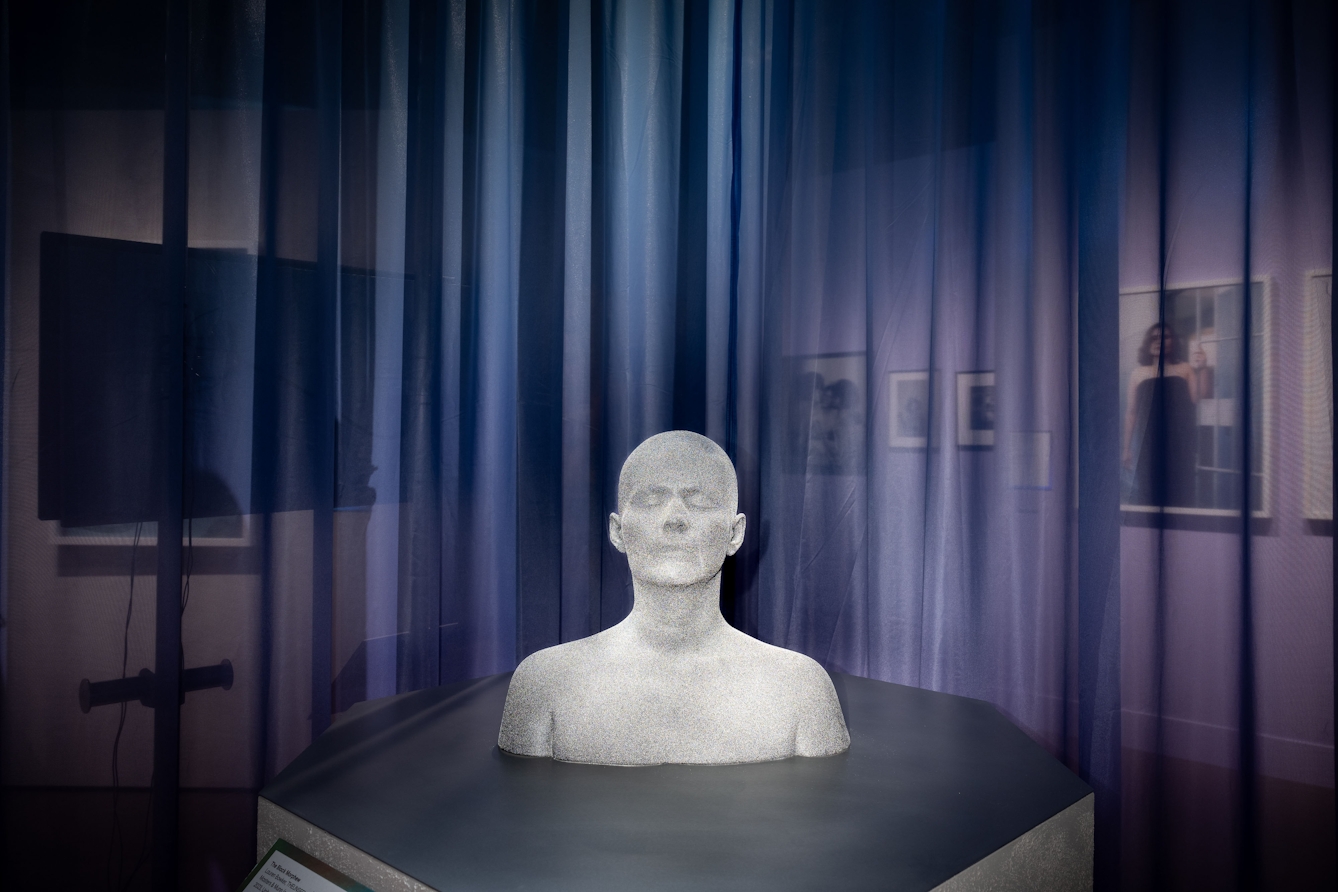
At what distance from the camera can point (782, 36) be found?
1.90m

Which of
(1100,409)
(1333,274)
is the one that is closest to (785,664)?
(1100,409)

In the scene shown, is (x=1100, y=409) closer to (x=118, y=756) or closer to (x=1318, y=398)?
(x=1318, y=398)

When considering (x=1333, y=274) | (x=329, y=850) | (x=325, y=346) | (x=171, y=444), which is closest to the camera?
(x=329, y=850)

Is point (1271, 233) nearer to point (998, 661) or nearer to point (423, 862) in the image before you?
point (998, 661)

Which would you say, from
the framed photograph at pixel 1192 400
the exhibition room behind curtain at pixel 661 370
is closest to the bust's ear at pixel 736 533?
the exhibition room behind curtain at pixel 661 370

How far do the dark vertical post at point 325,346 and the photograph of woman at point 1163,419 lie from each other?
1.66 meters

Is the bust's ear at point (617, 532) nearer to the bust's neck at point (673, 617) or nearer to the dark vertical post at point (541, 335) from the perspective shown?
the bust's neck at point (673, 617)

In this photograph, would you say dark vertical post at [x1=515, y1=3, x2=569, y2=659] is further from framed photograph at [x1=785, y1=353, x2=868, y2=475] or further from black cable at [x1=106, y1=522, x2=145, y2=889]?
black cable at [x1=106, y1=522, x2=145, y2=889]

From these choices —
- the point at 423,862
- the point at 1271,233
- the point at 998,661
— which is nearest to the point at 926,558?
the point at 998,661

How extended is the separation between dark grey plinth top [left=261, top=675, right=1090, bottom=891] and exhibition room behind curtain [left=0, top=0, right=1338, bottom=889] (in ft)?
1.31

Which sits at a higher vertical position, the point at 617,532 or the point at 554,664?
the point at 617,532

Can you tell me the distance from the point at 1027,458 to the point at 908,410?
0.87ft

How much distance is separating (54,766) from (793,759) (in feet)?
4.78

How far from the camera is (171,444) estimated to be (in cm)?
163
